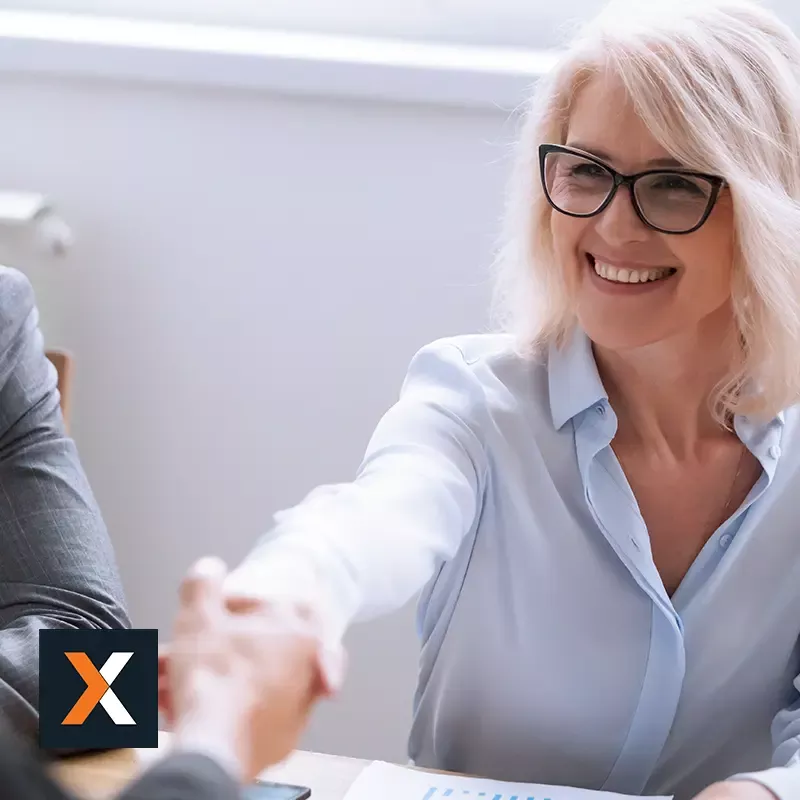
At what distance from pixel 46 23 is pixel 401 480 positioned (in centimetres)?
149

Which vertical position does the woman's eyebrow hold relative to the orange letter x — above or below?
above

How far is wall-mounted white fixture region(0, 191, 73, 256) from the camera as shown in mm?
2074

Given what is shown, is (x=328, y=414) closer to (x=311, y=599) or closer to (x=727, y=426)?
(x=727, y=426)

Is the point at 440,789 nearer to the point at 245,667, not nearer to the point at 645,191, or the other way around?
the point at 245,667

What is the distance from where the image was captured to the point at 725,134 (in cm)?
118

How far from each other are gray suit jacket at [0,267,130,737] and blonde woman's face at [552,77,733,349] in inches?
25.7

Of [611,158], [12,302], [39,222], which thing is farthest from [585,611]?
[39,222]

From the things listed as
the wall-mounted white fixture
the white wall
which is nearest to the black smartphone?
the white wall

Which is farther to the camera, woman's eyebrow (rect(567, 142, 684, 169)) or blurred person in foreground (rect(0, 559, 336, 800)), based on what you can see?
woman's eyebrow (rect(567, 142, 684, 169))

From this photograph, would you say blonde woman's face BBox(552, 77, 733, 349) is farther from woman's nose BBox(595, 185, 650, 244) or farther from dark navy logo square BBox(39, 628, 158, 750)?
dark navy logo square BBox(39, 628, 158, 750)

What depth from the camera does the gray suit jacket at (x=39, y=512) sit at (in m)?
1.42

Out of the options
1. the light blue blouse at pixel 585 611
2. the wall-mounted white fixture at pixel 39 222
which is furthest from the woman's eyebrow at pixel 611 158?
the wall-mounted white fixture at pixel 39 222

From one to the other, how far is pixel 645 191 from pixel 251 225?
3.42ft

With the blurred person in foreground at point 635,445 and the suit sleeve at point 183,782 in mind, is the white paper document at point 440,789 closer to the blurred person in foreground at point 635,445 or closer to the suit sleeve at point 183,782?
the blurred person in foreground at point 635,445
